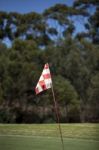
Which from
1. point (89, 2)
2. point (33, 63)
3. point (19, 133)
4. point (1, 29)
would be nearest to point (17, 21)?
point (1, 29)

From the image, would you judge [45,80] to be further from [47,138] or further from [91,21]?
[91,21]

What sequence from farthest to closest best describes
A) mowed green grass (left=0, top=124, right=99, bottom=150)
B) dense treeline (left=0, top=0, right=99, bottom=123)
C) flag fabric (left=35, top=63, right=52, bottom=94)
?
dense treeline (left=0, top=0, right=99, bottom=123)
mowed green grass (left=0, top=124, right=99, bottom=150)
flag fabric (left=35, top=63, right=52, bottom=94)

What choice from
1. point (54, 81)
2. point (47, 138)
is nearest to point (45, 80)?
point (47, 138)

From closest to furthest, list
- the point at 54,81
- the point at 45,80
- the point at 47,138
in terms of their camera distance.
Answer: the point at 45,80, the point at 47,138, the point at 54,81

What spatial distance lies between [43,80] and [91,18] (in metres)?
32.6

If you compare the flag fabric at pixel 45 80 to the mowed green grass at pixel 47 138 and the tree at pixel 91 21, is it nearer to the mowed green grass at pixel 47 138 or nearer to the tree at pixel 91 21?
the mowed green grass at pixel 47 138

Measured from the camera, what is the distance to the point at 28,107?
36500mm

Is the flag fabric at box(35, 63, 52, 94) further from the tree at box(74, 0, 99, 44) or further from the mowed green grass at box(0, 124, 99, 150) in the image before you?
the tree at box(74, 0, 99, 44)

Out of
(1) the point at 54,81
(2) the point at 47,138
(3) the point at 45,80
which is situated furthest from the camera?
(1) the point at 54,81

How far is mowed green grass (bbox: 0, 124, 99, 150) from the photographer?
46.1ft

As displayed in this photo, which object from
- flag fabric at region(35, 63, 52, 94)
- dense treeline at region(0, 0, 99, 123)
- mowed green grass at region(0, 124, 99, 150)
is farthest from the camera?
dense treeline at region(0, 0, 99, 123)

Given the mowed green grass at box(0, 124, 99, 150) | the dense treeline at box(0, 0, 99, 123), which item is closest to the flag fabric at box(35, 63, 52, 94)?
the mowed green grass at box(0, 124, 99, 150)

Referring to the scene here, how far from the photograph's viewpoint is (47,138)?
57.2ft

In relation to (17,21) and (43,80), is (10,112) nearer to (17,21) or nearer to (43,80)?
(17,21)
